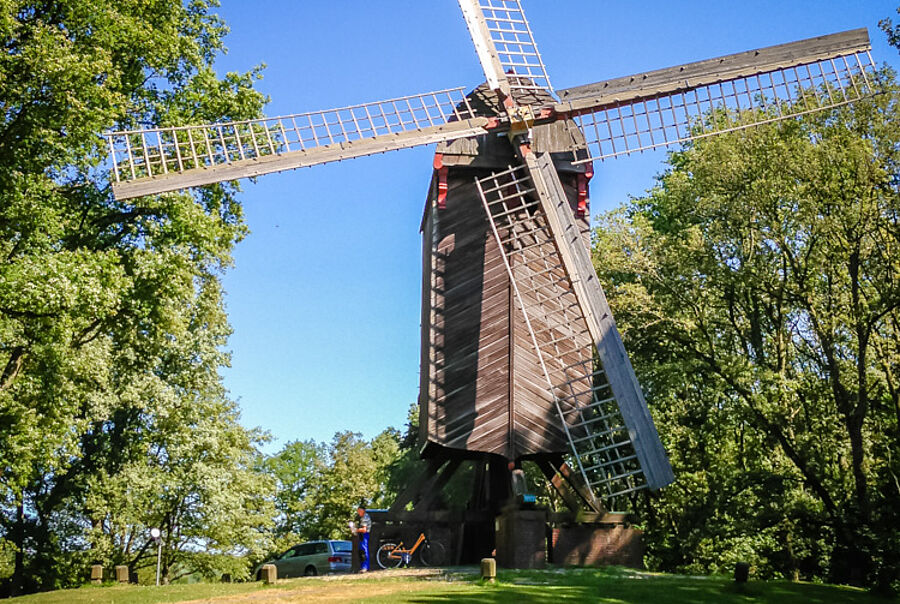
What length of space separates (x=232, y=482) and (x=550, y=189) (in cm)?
2120

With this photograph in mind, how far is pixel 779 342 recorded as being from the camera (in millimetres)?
24156

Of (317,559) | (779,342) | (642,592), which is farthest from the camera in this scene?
(317,559)

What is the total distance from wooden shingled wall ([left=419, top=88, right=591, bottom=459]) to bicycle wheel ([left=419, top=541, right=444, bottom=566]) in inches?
109

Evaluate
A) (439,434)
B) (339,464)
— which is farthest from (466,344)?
(339,464)

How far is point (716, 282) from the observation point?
23.4 meters

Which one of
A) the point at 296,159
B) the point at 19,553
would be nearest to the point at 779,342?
the point at 296,159

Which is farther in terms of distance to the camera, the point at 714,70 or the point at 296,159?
the point at 714,70

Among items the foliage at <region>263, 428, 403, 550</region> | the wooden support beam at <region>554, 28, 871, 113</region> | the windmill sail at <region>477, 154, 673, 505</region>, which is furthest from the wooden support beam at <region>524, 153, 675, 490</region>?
the foliage at <region>263, 428, 403, 550</region>

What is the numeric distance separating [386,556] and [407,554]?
21.3 inches

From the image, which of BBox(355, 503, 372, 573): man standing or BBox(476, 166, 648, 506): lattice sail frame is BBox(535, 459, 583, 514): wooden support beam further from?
BBox(355, 503, 372, 573): man standing

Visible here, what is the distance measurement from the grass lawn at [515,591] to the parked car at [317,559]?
328 inches

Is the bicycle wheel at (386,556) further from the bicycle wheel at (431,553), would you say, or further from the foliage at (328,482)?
the foliage at (328,482)

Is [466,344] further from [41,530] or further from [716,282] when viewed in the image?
[41,530]

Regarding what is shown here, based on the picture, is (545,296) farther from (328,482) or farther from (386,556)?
(328,482)
